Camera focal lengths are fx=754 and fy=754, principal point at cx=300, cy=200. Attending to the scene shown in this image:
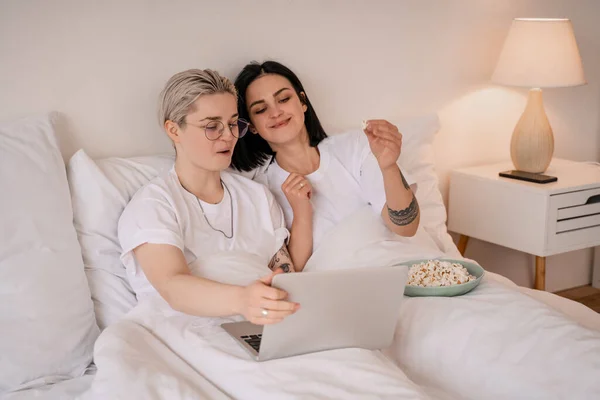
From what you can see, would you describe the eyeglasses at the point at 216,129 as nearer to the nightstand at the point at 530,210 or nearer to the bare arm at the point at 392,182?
the bare arm at the point at 392,182

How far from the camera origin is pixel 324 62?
254 cm

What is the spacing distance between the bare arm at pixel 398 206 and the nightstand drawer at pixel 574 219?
69 cm

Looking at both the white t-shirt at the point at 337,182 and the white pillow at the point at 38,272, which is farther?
the white t-shirt at the point at 337,182

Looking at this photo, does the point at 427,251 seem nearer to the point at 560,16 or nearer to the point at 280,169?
the point at 280,169

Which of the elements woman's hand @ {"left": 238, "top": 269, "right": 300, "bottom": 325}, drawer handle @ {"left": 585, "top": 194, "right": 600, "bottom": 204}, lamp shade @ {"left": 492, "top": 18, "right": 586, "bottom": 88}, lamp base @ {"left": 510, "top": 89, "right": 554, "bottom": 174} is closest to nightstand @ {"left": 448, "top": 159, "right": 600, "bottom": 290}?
drawer handle @ {"left": 585, "top": 194, "right": 600, "bottom": 204}

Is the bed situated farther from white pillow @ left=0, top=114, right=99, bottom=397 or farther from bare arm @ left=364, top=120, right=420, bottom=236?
bare arm @ left=364, top=120, right=420, bottom=236

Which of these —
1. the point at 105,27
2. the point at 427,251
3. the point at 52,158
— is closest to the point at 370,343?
the point at 427,251

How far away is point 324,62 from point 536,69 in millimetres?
782

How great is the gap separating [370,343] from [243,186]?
67 cm

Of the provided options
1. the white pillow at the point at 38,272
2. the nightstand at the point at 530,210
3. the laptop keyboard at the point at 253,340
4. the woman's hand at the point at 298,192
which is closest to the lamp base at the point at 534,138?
the nightstand at the point at 530,210

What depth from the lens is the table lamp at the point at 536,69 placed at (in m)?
2.70

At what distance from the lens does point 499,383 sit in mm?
1607

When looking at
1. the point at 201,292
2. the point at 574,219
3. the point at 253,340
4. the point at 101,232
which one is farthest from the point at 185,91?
the point at 574,219

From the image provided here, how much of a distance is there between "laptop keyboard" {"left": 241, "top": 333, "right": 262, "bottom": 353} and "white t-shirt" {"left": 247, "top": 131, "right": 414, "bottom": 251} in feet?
2.00
